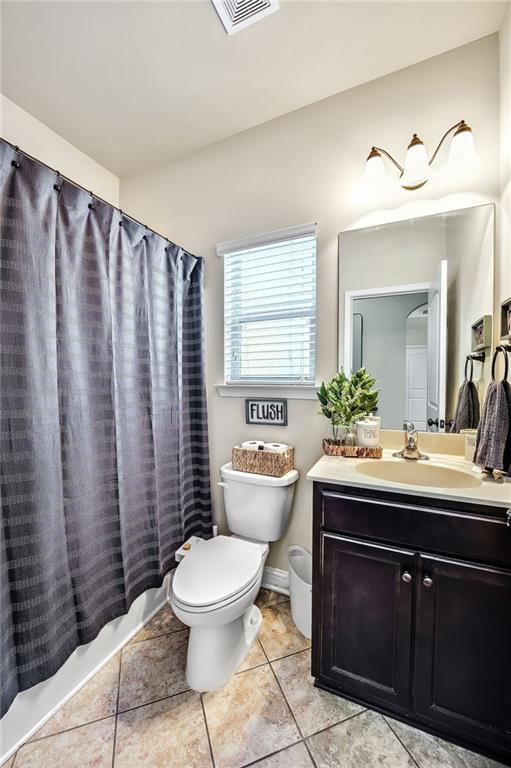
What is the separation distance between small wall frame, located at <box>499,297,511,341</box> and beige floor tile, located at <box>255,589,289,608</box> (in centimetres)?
170

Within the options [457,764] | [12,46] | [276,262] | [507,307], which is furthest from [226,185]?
[457,764]

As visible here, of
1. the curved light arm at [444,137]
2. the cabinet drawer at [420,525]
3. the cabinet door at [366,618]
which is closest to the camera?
the cabinet drawer at [420,525]

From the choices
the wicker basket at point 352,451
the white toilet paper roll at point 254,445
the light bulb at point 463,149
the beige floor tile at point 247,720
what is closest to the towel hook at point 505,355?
the wicker basket at point 352,451

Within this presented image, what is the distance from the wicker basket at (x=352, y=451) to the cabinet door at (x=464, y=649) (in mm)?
461

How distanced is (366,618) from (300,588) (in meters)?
0.45

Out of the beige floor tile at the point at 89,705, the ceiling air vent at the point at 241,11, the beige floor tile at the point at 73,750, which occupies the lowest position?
the beige floor tile at the point at 89,705

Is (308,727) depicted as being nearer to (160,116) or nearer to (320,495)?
→ (320,495)

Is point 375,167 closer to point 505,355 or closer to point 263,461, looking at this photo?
point 505,355

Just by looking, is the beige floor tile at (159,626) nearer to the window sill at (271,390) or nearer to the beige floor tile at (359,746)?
the beige floor tile at (359,746)

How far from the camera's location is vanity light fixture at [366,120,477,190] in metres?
1.26

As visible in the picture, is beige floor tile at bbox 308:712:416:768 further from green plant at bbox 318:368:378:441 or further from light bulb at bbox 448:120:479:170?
light bulb at bbox 448:120:479:170

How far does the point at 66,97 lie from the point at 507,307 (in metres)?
2.30

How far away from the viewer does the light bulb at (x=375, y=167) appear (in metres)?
1.41

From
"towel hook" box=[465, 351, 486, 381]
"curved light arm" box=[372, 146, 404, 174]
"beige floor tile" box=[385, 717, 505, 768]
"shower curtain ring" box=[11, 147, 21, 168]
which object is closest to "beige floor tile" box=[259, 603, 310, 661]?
"beige floor tile" box=[385, 717, 505, 768]
